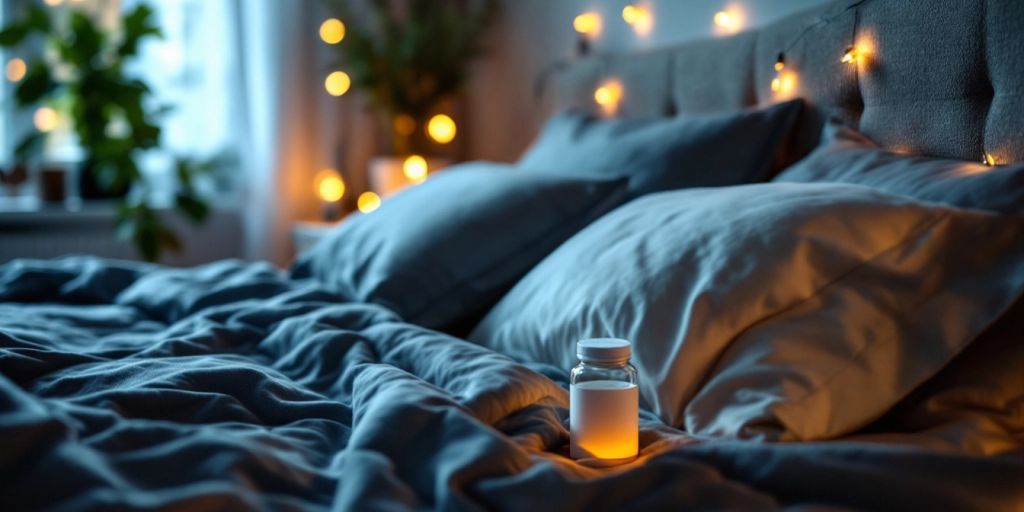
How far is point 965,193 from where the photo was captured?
122cm

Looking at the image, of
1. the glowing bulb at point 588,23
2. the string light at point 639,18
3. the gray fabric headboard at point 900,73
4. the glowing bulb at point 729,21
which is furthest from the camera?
the glowing bulb at point 588,23

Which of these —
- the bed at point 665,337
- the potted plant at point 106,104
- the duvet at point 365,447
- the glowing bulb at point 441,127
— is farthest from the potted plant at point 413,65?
the duvet at point 365,447

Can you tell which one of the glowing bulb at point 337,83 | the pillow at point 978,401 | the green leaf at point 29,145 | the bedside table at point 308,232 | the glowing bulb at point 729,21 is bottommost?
the bedside table at point 308,232

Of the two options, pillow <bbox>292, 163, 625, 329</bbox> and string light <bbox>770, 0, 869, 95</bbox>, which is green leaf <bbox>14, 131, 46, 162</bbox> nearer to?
pillow <bbox>292, 163, 625, 329</bbox>

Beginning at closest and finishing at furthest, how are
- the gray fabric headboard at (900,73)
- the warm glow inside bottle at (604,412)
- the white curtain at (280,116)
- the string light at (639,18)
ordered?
the warm glow inside bottle at (604,412) → the gray fabric headboard at (900,73) → the string light at (639,18) → the white curtain at (280,116)

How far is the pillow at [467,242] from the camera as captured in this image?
5.56 ft

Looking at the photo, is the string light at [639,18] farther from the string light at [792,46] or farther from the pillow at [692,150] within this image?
the string light at [792,46]

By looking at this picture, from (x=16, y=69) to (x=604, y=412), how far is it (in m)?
3.14

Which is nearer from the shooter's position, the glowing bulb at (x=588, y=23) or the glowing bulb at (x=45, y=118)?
the glowing bulb at (x=588, y=23)

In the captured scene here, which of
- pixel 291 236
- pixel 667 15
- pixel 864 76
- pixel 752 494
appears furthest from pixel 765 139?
pixel 291 236

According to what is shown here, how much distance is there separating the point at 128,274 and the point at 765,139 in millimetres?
1262

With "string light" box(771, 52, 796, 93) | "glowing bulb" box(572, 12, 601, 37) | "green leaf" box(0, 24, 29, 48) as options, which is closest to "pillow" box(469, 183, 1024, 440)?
"string light" box(771, 52, 796, 93)

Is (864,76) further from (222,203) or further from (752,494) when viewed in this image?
(222,203)

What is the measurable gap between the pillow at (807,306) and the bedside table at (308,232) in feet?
6.40
